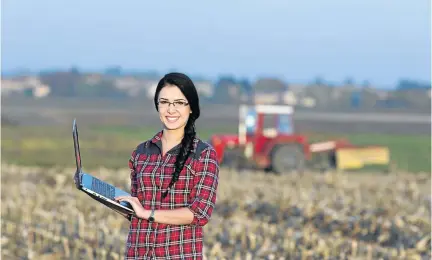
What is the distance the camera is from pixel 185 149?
154 inches

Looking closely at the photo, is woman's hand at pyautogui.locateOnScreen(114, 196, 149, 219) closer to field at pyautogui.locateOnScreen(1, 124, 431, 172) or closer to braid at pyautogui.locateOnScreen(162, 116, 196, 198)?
braid at pyautogui.locateOnScreen(162, 116, 196, 198)

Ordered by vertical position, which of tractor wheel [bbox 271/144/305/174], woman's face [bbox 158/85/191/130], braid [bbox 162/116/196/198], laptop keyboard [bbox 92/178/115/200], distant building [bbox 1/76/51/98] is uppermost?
distant building [bbox 1/76/51/98]

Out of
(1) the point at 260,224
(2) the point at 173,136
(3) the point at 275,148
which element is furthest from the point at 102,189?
(3) the point at 275,148

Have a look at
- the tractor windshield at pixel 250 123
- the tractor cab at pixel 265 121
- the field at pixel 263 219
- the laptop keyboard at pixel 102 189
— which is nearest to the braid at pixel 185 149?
the laptop keyboard at pixel 102 189

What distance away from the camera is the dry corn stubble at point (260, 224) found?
7.46m

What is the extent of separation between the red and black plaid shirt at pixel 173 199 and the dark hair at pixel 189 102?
0.02 meters

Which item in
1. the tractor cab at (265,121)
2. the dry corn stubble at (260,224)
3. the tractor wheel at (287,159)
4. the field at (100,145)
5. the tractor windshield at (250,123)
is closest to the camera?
the dry corn stubble at (260,224)

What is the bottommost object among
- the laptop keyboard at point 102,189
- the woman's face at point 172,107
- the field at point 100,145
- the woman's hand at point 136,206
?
the woman's hand at point 136,206

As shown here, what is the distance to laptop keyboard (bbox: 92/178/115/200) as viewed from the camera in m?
3.70

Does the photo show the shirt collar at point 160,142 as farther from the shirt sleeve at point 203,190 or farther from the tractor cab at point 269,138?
the tractor cab at point 269,138

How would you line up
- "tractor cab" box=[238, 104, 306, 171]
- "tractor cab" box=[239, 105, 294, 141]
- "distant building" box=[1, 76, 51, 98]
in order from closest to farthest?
"tractor cab" box=[238, 104, 306, 171]
"tractor cab" box=[239, 105, 294, 141]
"distant building" box=[1, 76, 51, 98]

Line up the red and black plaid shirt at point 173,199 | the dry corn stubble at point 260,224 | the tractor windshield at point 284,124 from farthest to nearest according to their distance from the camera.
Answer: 1. the tractor windshield at point 284,124
2. the dry corn stubble at point 260,224
3. the red and black plaid shirt at point 173,199

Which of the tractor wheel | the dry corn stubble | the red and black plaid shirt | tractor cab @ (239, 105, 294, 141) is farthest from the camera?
tractor cab @ (239, 105, 294, 141)

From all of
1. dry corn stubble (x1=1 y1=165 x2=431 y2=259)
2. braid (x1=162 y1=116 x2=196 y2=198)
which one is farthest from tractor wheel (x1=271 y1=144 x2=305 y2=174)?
braid (x1=162 y1=116 x2=196 y2=198)
